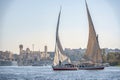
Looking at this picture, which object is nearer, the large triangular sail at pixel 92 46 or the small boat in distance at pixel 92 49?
the large triangular sail at pixel 92 46

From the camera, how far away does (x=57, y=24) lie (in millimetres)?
132625

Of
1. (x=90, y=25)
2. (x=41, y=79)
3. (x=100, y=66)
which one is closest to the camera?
(x=41, y=79)

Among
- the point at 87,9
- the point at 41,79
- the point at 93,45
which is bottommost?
the point at 41,79

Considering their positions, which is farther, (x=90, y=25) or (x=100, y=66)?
(x=100, y=66)

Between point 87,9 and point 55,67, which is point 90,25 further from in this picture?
point 55,67

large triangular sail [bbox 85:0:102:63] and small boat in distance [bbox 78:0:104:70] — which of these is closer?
large triangular sail [bbox 85:0:102:63]

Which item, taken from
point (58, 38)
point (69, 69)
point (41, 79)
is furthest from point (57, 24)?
point (41, 79)

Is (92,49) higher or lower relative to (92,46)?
lower

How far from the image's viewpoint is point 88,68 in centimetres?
13762

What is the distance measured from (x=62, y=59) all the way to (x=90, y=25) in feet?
40.4

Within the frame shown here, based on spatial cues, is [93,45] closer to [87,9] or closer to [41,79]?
[87,9]

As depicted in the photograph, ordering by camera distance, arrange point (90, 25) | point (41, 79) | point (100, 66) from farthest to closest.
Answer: point (100, 66), point (90, 25), point (41, 79)

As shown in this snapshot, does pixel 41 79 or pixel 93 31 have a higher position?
pixel 93 31

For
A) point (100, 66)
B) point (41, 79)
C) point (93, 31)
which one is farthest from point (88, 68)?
point (41, 79)
